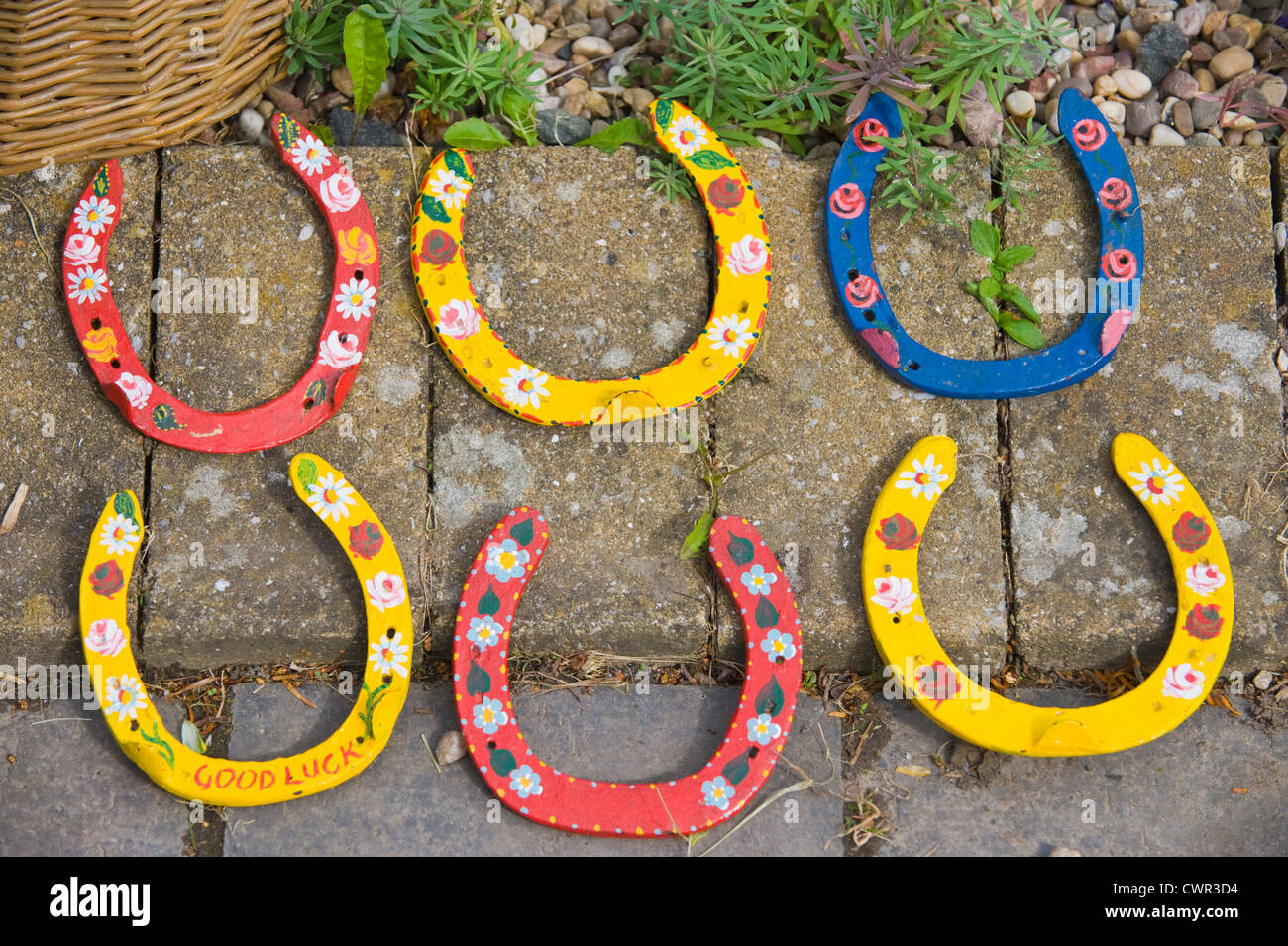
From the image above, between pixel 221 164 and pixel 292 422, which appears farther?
pixel 221 164

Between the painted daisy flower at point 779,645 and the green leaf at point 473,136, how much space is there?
118 cm

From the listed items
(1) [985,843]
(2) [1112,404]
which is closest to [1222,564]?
(2) [1112,404]

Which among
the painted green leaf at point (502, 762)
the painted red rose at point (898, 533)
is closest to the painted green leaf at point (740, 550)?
the painted red rose at point (898, 533)

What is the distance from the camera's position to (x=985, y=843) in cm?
207

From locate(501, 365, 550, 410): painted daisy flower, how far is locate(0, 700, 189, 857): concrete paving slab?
0.93 meters

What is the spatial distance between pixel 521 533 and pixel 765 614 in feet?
1.66

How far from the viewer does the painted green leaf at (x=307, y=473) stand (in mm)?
2107

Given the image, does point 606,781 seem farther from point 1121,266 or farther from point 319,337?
point 1121,266

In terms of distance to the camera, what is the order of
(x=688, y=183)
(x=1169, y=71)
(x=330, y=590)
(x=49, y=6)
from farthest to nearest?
(x=1169, y=71)
(x=688, y=183)
(x=330, y=590)
(x=49, y=6)

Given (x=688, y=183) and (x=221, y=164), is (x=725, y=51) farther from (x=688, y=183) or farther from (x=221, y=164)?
(x=221, y=164)

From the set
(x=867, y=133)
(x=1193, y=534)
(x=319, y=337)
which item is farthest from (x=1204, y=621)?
(x=319, y=337)

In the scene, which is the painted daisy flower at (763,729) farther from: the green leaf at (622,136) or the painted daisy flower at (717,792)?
the green leaf at (622,136)

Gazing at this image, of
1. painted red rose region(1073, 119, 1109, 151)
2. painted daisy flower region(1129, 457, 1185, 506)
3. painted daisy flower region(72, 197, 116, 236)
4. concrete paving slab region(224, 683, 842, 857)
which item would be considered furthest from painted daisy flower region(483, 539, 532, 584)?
painted red rose region(1073, 119, 1109, 151)

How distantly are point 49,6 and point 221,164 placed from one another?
1.37 feet
